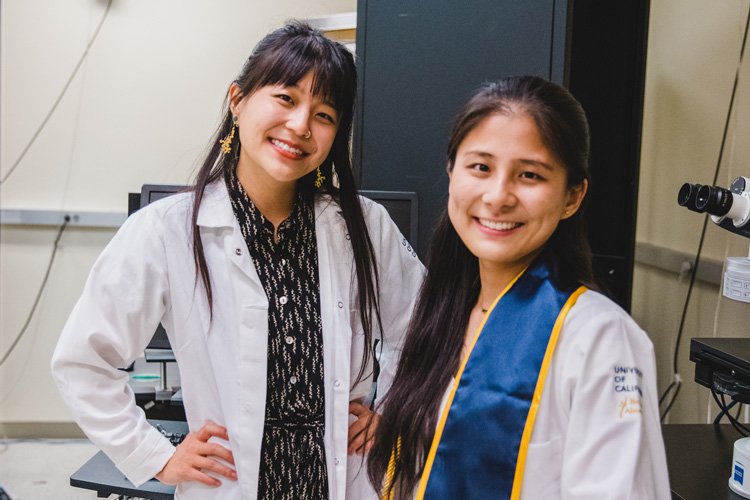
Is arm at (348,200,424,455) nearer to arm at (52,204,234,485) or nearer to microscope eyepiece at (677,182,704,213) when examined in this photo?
arm at (52,204,234,485)

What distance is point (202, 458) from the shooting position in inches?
43.4

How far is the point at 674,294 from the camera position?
2180mm

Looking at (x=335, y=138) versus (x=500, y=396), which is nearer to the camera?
(x=500, y=396)

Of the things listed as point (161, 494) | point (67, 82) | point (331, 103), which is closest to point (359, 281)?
point (331, 103)

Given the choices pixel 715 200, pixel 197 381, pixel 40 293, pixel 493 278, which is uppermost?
pixel 715 200

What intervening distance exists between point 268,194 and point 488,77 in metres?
0.51

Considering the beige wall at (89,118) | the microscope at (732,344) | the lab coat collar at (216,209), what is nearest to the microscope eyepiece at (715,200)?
the microscope at (732,344)

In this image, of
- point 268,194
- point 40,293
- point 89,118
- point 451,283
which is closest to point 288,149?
point 268,194

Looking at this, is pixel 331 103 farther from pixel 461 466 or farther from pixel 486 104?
pixel 461 466

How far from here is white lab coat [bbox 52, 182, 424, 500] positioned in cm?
106

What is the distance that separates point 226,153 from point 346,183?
0.23m

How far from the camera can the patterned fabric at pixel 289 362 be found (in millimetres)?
1105

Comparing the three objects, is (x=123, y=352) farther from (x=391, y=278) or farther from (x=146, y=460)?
(x=391, y=278)

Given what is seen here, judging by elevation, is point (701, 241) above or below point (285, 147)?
below
